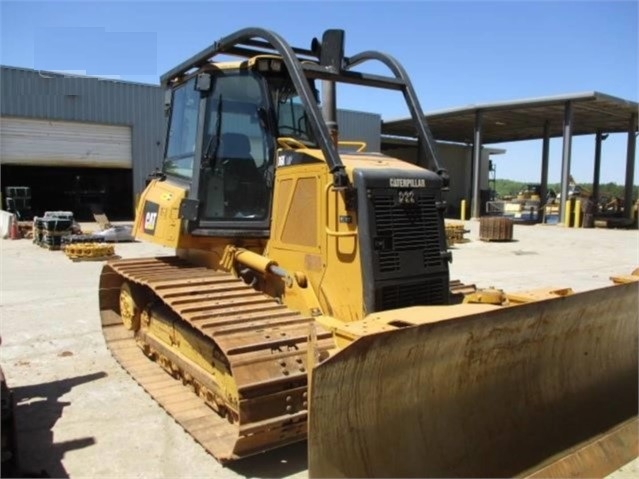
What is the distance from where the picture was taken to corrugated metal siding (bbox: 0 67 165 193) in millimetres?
22469

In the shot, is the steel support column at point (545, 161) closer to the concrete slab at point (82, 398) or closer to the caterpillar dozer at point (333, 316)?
the concrete slab at point (82, 398)

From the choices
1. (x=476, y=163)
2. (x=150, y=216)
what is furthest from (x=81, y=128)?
(x=150, y=216)

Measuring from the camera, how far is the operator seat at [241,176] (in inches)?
196

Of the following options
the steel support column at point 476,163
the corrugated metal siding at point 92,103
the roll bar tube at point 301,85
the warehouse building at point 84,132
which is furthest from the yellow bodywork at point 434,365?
the steel support column at point 476,163

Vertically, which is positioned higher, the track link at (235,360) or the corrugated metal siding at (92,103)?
the corrugated metal siding at (92,103)

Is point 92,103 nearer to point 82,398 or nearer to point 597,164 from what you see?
point 82,398

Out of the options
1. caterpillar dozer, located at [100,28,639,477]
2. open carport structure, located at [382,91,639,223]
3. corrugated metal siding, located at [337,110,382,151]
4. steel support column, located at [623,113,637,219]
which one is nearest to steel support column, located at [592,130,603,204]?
open carport structure, located at [382,91,639,223]

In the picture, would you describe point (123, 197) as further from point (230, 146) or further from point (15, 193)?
point (230, 146)

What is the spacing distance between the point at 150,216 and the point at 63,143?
2027cm

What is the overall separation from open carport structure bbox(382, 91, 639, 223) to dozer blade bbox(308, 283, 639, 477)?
23933 mm

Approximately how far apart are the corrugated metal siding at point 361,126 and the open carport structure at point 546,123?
3.32ft

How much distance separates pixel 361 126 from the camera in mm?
32438

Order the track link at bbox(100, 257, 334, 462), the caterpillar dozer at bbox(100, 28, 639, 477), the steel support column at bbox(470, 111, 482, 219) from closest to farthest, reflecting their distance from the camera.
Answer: the caterpillar dozer at bbox(100, 28, 639, 477) → the track link at bbox(100, 257, 334, 462) → the steel support column at bbox(470, 111, 482, 219)

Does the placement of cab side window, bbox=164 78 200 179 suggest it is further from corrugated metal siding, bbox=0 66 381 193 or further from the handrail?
corrugated metal siding, bbox=0 66 381 193
